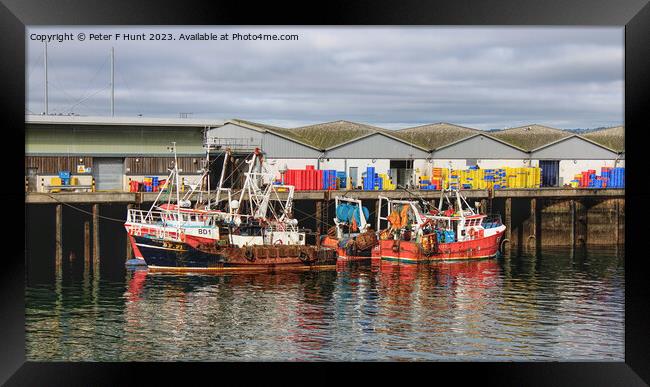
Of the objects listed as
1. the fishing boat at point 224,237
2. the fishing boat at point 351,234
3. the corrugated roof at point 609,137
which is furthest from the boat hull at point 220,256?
the corrugated roof at point 609,137

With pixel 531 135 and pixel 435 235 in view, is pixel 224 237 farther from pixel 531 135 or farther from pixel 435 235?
pixel 531 135

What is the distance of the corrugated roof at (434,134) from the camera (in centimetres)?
4881

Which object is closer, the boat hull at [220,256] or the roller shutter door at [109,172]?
the boat hull at [220,256]

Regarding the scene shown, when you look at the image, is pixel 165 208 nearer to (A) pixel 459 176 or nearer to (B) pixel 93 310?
(B) pixel 93 310

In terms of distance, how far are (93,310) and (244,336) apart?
6.45 metres

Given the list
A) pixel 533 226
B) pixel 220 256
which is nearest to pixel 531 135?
pixel 533 226

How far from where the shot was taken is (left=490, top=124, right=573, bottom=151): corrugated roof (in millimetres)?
51000

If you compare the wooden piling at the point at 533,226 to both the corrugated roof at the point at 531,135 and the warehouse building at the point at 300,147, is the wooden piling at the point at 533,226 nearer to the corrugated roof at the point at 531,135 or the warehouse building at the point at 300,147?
the warehouse building at the point at 300,147

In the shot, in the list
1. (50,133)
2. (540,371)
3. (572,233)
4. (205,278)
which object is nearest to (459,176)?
(572,233)

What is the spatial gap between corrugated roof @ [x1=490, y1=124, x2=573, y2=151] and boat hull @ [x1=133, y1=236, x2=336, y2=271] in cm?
1879

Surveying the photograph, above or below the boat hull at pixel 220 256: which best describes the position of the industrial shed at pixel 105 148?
above

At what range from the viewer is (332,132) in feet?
151
